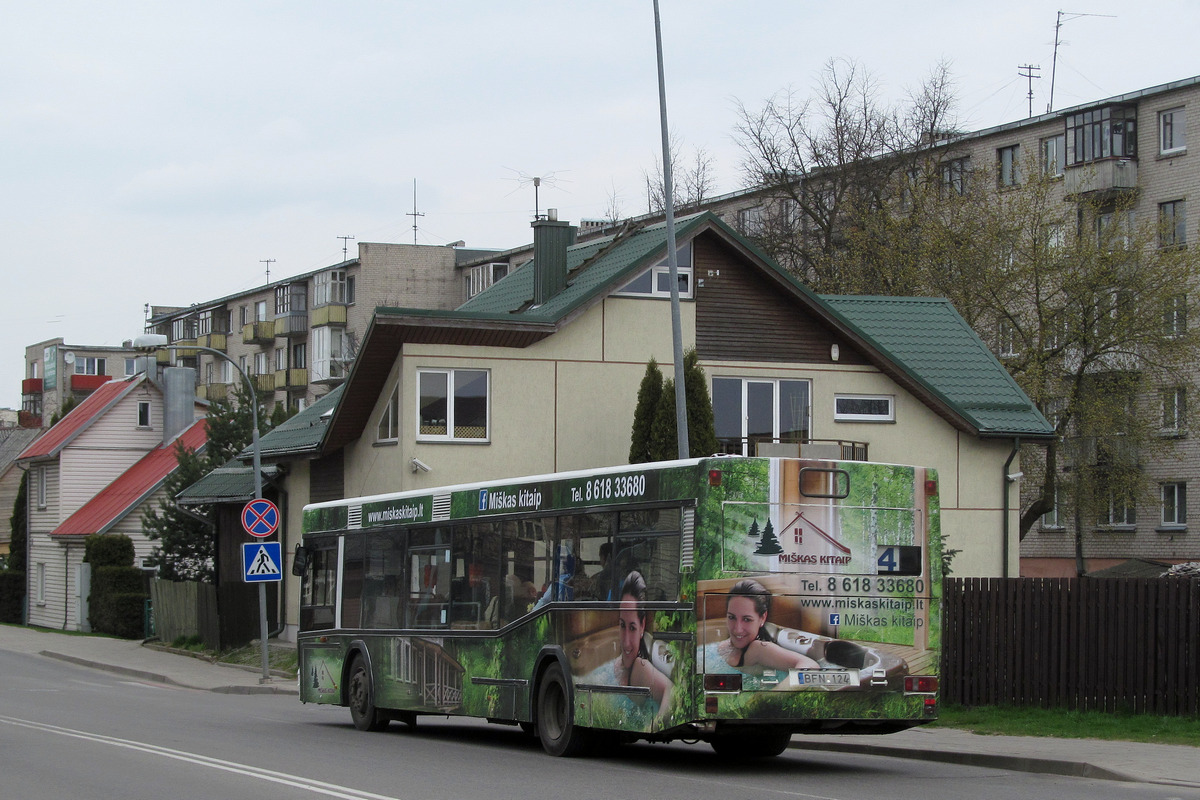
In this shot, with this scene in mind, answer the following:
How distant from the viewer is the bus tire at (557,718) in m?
14.8

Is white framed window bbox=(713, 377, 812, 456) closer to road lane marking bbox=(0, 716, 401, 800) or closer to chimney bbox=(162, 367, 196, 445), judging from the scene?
road lane marking bbox=(0, 716, 401, 800)

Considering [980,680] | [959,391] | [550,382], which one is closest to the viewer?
[980,680]

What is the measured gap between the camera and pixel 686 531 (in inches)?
517

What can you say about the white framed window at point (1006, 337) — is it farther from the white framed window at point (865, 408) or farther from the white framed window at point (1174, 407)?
the white framed window at point (865, 408)

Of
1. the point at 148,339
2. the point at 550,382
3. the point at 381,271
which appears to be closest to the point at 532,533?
the point at 550,382

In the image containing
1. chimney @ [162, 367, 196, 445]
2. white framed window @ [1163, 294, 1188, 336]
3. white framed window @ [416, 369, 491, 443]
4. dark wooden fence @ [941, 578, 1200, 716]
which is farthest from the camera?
chimney @ [162, 367, 196, 445]

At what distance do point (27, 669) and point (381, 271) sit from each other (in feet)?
161

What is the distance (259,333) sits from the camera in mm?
91500

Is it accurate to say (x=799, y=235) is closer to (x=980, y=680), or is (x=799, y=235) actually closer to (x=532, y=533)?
(x=980, y=680)

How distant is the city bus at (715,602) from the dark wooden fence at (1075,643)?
476 cm

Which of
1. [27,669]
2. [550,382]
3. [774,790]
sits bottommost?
[27,669]

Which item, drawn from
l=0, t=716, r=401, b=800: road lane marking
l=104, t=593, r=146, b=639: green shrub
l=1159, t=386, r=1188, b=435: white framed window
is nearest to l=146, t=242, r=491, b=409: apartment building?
l=104, t=593, r=146, b=639: green shrub

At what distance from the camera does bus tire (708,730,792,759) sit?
1527 centimetres

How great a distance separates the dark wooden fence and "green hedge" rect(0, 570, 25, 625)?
52.0 meters
